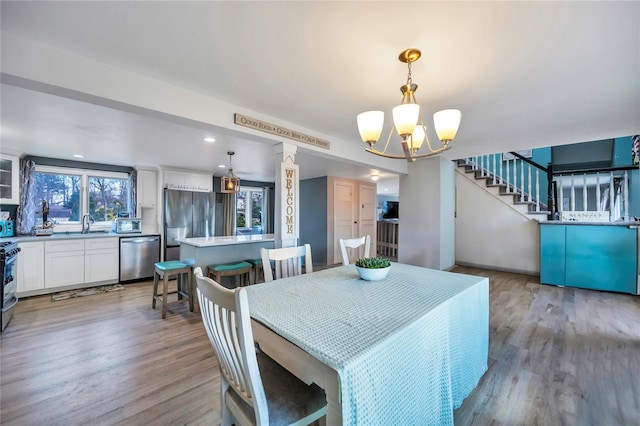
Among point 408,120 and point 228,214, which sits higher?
point 408,120

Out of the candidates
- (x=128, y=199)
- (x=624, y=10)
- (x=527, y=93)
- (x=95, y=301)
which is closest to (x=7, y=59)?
(x=95, y=301)

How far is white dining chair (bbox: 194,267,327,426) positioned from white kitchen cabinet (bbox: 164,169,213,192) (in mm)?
4649

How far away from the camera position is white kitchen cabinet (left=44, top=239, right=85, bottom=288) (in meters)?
3.71

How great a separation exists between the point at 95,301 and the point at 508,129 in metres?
5.83

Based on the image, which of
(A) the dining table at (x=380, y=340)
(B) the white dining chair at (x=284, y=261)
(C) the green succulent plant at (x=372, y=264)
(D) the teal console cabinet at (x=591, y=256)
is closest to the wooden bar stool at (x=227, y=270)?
(B) the white dining chair at (x=284, y=261)

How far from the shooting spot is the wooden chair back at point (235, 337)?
2.76ft

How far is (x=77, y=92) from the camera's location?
5.51ft

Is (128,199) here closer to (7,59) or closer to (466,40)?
(7,59)

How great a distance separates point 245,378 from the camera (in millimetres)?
923

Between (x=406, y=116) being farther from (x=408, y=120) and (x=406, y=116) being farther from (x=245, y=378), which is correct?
(x=245, y=378)

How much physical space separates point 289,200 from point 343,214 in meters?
3.72

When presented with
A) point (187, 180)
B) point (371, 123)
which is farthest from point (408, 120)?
point (187, 180)

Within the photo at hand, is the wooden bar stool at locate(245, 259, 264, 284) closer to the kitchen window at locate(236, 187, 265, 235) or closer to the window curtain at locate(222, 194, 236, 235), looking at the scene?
the window curtain at locate(222, 194, 236, 235)

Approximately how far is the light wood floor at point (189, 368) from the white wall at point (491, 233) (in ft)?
5.61
